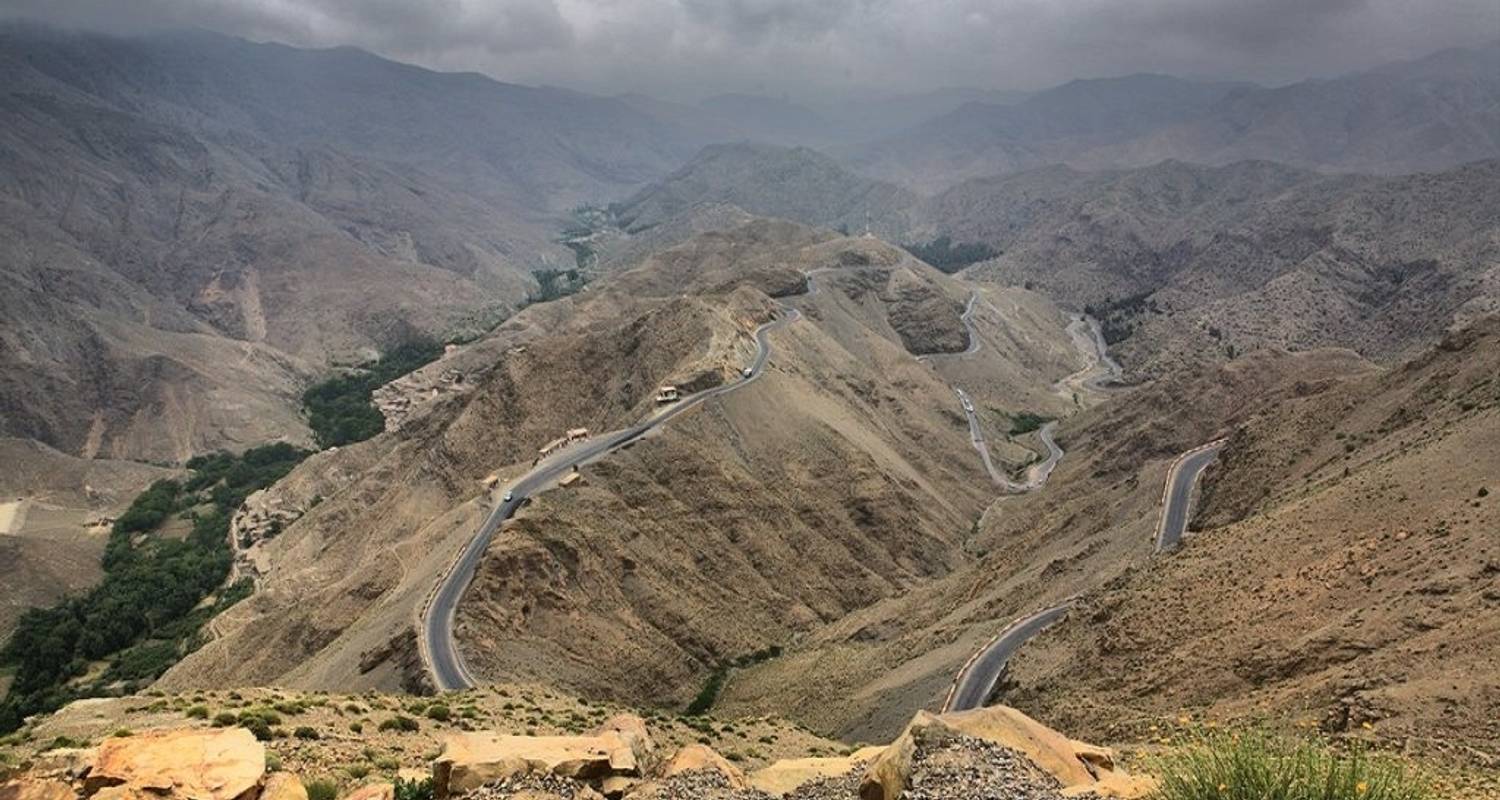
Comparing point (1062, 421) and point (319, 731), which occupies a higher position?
point (319, 731)

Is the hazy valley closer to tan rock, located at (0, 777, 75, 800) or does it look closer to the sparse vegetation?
tan rock, located at (0, 777, 75, 800)

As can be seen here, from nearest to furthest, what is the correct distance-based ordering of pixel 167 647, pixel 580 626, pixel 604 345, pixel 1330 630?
pixel 1330 630, pixel 580 626, pixel 167 647, pixel 604 345

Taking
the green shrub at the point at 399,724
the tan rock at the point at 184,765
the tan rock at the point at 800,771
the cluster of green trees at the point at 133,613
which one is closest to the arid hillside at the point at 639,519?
the cluster of green trees at the point at 133,613

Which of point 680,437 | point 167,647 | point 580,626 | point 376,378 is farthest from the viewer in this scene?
point 376,378

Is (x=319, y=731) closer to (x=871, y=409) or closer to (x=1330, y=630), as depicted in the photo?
(x=1330, y=630)

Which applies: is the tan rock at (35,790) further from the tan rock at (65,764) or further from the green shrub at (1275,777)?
the green shrub at (1275,777)

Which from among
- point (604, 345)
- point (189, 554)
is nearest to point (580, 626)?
point (604, 345)
